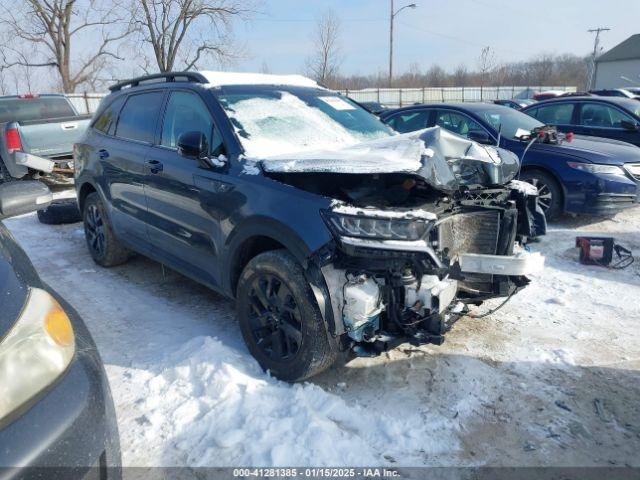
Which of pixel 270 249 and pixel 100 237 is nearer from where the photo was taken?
pixel 270 249

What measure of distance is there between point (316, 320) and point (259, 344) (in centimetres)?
60

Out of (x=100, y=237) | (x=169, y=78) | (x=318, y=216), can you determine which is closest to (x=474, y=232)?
(x=318, y=216)

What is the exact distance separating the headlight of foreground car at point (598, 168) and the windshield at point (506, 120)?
1.04 m

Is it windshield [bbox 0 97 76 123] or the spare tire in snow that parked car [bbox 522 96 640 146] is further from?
windshield [bbox 0 97 76 123]

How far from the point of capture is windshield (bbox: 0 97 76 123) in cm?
974

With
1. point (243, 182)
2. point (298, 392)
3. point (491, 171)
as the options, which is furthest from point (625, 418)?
point (243, 182)

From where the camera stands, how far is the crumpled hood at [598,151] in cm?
624

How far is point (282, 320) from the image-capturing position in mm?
3029

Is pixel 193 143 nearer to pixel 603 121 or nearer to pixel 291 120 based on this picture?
pixel 291 120

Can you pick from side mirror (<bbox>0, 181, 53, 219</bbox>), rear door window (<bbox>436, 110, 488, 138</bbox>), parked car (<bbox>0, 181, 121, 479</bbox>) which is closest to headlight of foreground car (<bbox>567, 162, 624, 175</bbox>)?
rear door window (<bbox>436, 110, 488, 138</bbox>)

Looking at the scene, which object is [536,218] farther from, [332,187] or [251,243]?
[251,243]

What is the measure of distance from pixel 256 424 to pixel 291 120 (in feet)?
7.30

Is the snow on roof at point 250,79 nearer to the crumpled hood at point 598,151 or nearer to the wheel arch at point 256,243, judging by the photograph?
the wheel arch at point 256,243

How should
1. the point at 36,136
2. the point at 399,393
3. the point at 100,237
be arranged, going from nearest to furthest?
the point at 399,393 < the point at 100,237 < the point at 36,136
